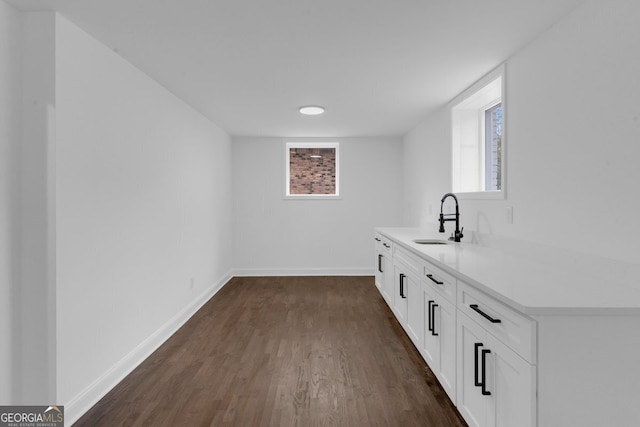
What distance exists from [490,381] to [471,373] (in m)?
0.20

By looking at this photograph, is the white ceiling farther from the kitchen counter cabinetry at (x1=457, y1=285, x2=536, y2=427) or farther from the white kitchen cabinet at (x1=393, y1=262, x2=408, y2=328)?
the white kitchen cabinet at (x1=393, y1=262, x2=408, y2=328)

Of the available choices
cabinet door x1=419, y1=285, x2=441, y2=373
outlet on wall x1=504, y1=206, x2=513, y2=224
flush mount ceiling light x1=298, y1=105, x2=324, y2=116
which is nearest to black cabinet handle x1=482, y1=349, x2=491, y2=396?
cabinet door x1=419, y1=285, x2=441, y2=373

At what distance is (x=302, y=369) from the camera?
2.67 meters

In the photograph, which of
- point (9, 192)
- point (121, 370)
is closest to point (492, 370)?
point (121, 370)

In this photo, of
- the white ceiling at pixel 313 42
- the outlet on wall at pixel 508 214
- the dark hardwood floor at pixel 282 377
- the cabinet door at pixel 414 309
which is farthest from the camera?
the cabinet door at pixel 414 309

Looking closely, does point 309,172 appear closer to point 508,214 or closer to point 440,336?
point 508,214

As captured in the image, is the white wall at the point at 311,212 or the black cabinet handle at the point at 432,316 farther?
the white wall at the point at 311,212

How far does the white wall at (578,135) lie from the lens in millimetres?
1648

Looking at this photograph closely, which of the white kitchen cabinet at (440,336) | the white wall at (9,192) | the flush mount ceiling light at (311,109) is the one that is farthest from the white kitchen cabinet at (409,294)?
the white wall at (9,192)

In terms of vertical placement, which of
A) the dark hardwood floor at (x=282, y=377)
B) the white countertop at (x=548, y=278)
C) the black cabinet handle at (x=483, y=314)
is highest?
the white countertop at (x=548, y=278)

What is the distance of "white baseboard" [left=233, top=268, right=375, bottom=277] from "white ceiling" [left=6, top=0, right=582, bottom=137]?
3004mm

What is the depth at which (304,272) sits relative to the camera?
19.6 ft

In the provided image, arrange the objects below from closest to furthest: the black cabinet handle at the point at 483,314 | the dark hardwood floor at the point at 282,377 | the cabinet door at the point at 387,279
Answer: the black cabinet handle at the point at 483,314 → the dark hardwood floor at the point at 282,377 → the cabinet door at the point at 387,279

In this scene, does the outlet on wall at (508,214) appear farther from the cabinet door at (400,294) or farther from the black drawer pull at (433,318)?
the cabinet door at (400,294)
